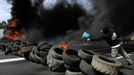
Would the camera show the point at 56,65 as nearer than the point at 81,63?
No

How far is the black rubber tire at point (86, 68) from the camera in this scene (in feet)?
28.5

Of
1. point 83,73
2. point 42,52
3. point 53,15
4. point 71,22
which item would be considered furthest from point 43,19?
point 83,73

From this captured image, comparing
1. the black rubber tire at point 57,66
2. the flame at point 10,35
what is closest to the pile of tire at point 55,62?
the black rubber tire at point 57,66

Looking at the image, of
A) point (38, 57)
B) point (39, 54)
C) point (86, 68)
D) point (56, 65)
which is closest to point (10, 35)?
point (39, 54)

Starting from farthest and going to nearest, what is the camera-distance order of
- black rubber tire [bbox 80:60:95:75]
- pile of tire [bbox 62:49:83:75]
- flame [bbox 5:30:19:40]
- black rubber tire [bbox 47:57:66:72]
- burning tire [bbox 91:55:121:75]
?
1. flame [bbox 5:30:19:40]
2. black rubber tire [bbox 47:57:66:72]
3. pile of tire [bbox 62:49:83:75]
4. black rubber tire [bbox 80:60:95:75]
5. burning tire [bbox 91:55:121:75]

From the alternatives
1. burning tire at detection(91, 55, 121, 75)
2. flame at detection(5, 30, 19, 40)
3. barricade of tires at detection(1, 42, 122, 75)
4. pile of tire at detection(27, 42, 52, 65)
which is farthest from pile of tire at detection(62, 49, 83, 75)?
flame at detection(5, 30, 19, 40)

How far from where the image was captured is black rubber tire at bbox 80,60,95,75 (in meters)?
8.67

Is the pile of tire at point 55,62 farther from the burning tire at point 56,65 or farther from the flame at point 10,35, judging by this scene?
the flame at point 10,35

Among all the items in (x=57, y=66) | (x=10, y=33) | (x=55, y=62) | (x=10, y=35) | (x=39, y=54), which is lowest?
(x=57, y=66)

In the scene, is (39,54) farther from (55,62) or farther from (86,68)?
(86,68)

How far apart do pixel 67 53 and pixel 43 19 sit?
103ft

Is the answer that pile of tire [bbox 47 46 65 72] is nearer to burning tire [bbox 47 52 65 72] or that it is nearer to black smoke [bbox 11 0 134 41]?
burning tire [bbox 47 52 65 72]

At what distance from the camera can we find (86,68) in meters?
8.83

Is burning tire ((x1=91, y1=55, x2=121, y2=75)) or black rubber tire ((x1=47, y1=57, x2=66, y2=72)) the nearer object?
burning tire ((x1=91, y1=55, x2=121, y2=75))
